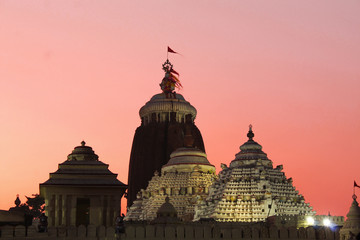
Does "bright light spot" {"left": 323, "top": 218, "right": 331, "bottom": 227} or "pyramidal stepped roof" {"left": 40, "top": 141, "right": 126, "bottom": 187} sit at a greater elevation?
"pyramidal stepped roof" {"left": 40, "top": 141, "right": 126, "bottom": 187}

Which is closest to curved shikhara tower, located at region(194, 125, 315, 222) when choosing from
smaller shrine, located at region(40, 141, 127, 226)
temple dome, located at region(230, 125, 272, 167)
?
temple dome, located at region(230, 125, 272, 167)

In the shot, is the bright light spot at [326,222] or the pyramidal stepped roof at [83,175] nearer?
the pyramidal stepped roof at [83,175]

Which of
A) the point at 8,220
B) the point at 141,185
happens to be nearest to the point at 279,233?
the point at 8,220

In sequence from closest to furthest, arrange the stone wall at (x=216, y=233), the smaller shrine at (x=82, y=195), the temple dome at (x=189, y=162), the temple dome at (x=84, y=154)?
the stone wall at (x=216, y=233) < the smaller shrine at (x=82, y=195) < the temple dome at (x=84, y=154) < the temple dome at (x=189, y=162)

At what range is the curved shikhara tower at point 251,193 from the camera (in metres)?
93.1

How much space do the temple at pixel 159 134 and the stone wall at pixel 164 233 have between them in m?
60.9

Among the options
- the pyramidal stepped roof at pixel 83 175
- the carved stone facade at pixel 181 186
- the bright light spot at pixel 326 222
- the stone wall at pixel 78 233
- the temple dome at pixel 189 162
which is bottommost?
the stone wall at pixel 78 233

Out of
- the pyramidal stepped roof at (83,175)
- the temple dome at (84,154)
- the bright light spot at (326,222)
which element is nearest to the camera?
the pyramidal stepped roof at (83,175)

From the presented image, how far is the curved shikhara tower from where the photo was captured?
93125 mm

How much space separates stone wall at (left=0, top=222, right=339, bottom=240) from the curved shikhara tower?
18483 millimetres

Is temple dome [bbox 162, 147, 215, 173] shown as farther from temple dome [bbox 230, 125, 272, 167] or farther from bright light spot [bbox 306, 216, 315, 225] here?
bright light spot [bbox 306, 216, 315, 225]

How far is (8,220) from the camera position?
47.4 meters

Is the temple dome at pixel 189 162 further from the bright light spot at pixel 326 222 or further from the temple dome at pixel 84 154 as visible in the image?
the temple dome at pixel 84 154

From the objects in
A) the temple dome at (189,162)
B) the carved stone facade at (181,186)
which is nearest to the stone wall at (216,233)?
the carved stone facade at (181,186)
